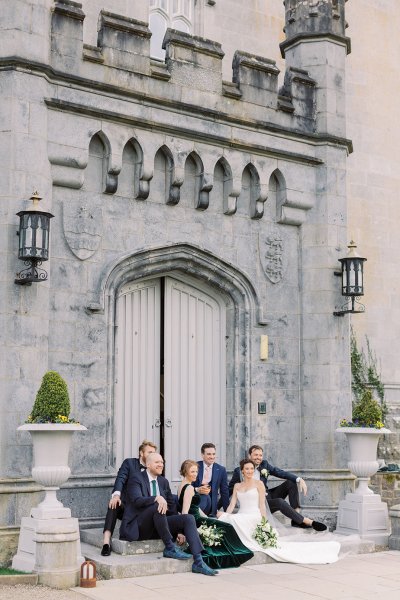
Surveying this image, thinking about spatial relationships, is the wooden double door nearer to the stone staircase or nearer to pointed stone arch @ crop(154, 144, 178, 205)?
pointed stone arch @ crop(154, 144, 178, 205)

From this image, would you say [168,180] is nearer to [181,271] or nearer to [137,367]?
[181,271]

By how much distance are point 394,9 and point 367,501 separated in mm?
11507

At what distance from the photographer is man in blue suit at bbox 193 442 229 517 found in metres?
10.4

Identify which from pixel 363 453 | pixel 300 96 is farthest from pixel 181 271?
pixel 363 453

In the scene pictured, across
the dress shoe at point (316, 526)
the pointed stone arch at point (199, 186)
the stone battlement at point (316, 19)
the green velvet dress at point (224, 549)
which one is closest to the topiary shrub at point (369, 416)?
the dress shoe at point (316, 526)

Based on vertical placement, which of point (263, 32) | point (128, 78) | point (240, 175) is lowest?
point (240, 175)

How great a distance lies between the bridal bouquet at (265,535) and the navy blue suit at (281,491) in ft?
2.71

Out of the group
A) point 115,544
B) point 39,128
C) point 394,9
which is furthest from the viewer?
point 394,9

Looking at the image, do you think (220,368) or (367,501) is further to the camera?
(220,368)

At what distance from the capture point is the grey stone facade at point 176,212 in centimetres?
996

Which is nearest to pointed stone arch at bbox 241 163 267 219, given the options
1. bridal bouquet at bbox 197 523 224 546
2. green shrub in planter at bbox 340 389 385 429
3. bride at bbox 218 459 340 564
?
green shrub in planter at bbox 340 389 385 429

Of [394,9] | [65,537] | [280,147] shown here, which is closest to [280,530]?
[65,537]

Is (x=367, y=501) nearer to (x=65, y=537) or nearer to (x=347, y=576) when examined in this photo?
(x=347, y=576)

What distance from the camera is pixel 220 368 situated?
12078 millimetres
